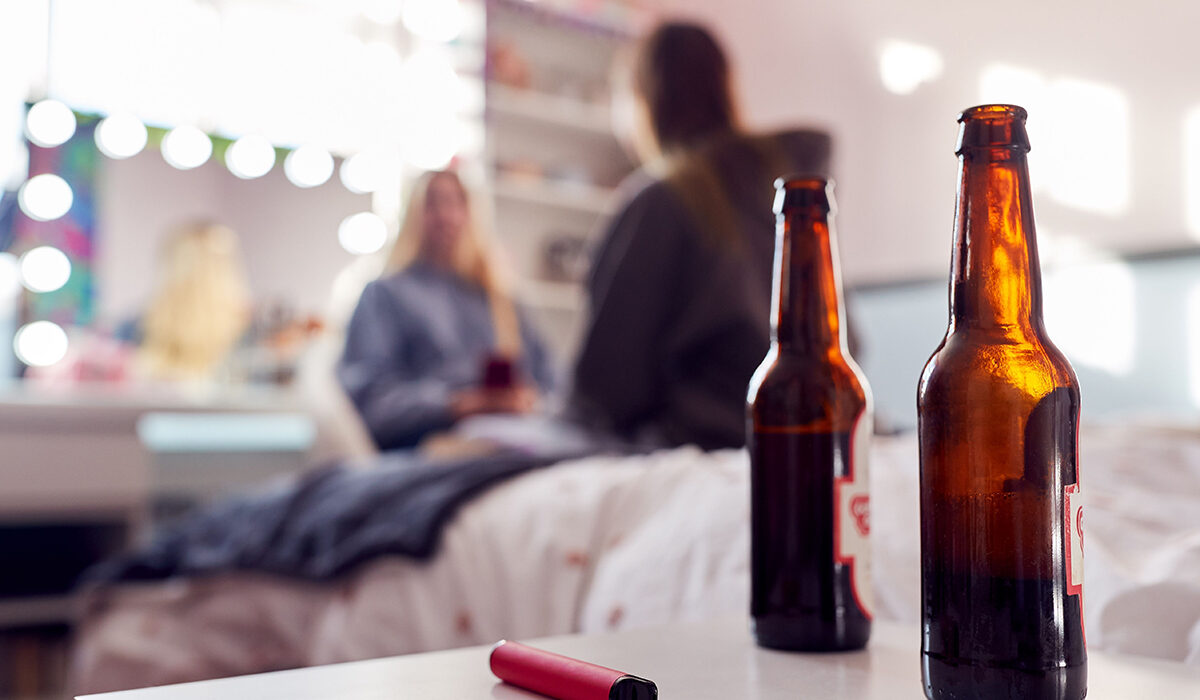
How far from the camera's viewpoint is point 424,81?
3.48 metres

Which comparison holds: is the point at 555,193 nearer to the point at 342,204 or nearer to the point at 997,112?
the point at 342,204

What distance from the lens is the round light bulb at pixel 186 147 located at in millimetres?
2897

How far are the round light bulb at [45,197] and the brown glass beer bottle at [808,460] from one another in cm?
260

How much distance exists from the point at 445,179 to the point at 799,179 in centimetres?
256

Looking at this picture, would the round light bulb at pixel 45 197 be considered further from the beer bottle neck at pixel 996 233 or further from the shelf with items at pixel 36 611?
the beer bottle neck at pixel 996 233

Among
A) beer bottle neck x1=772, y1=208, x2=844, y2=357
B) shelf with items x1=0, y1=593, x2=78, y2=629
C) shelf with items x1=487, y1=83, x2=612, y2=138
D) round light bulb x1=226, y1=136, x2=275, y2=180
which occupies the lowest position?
shelf with items x1=0, y1=593, x2=78, y2=629

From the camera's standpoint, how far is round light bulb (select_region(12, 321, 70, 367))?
266cm

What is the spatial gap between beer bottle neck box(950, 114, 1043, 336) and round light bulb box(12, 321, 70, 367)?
2.73 meters

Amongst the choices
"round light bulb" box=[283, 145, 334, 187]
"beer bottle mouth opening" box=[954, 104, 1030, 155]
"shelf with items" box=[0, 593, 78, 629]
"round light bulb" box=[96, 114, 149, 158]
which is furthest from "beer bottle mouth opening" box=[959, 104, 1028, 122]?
"round light bulb" box=[283, 145, 334, 187]

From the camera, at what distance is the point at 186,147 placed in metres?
2.94

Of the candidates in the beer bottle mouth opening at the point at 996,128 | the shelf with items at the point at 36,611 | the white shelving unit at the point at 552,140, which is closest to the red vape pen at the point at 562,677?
the beer bottle mouth opening at the point at 996,128

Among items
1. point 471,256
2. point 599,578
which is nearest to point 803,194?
point 599,578

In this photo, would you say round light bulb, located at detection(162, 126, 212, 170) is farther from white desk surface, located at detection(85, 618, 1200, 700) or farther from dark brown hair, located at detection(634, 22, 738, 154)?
white desk surface, located at detection(85, 618, 1200, 700)

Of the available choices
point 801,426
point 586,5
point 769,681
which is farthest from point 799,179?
point 586,5
